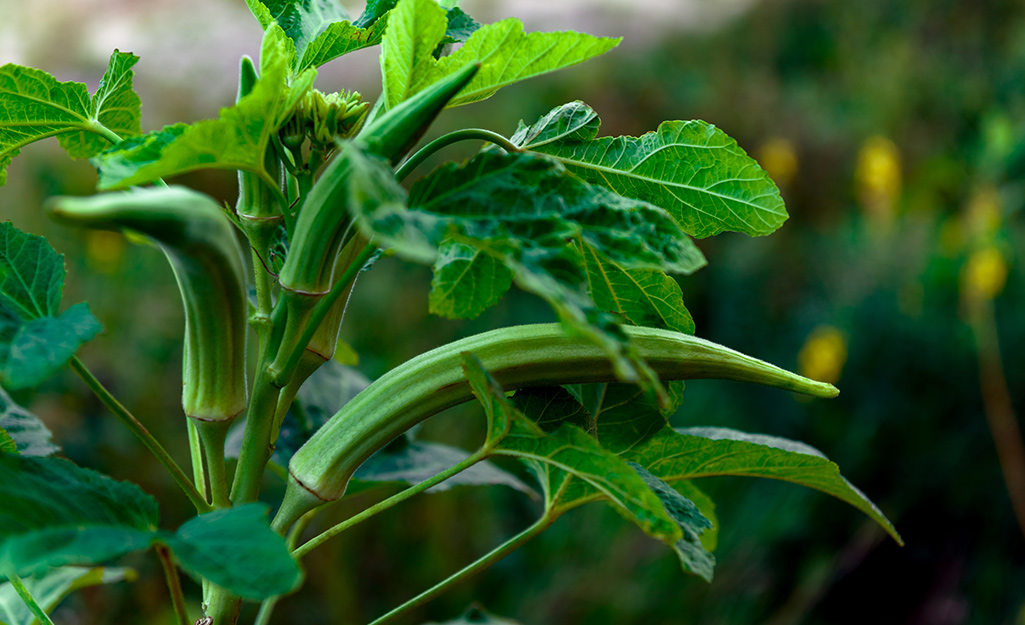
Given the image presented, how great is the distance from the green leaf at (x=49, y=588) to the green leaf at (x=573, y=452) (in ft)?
1.52

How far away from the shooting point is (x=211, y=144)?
1.18ft

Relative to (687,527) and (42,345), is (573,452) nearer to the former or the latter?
(687,527)

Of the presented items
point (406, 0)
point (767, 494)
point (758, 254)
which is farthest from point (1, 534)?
point (758, 254)

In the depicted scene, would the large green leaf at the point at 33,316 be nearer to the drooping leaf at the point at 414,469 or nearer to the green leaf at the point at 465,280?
the green leaf at the point at 465,280

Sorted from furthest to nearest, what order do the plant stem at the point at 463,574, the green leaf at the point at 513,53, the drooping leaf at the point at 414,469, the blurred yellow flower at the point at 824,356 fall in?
the blurred yellow flower at the point at 824,356, the drooping leaf at the point at 414,469, the plant stem at the point at 463,574, the green leaf at the point at 513,53

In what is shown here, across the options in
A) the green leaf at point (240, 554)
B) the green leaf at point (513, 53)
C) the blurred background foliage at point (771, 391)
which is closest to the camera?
the green leaf at point (240, 554)

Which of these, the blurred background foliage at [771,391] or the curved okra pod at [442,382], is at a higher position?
the curved okra pod at [442,382]

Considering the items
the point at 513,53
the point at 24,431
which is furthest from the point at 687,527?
the point at 24,431

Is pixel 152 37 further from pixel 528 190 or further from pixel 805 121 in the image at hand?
pixel 528 190

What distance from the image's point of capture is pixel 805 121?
4.72 m

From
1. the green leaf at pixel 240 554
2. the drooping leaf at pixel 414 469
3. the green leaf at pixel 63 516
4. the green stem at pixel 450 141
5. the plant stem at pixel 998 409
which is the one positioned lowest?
the plant stem at pixel 998 409

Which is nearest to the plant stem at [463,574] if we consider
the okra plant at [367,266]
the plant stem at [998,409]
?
the okra plant at [367,266]

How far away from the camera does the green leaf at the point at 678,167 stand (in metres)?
0.47

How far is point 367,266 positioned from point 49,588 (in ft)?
1.64
